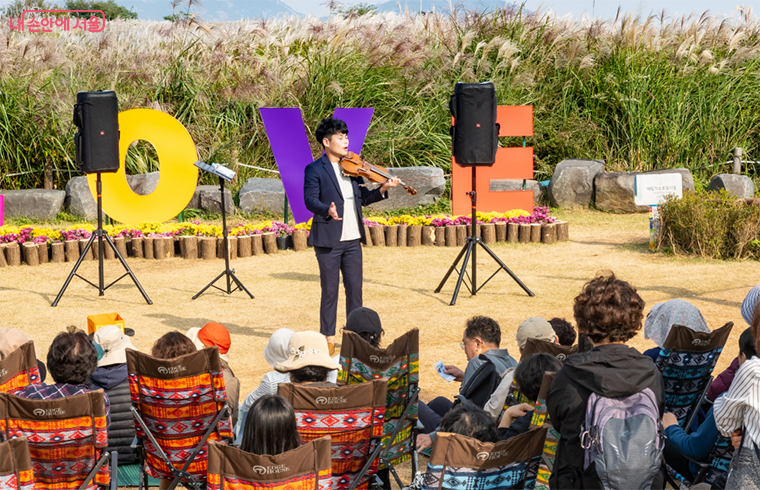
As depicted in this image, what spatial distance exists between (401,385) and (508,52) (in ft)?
39.0

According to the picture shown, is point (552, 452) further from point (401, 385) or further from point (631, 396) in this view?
point (401, 385)

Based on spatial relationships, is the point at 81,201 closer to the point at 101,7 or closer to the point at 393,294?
the point at 393,294

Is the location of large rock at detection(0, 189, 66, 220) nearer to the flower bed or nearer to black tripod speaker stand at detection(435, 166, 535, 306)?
the flower bed

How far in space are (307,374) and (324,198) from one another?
2.72 meters

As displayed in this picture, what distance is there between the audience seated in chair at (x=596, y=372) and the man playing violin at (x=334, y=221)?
129 inches

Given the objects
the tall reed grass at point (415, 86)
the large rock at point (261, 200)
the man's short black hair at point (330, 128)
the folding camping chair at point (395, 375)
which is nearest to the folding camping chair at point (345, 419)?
the folding camping chair at point (395, 375)

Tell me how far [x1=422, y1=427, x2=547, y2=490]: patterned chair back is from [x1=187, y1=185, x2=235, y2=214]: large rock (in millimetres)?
10261

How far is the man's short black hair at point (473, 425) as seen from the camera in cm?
263

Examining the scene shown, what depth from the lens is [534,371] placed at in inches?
121

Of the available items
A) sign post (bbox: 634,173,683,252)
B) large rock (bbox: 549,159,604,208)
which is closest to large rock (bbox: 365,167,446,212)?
large rock (bbox: 549,159,604,208)

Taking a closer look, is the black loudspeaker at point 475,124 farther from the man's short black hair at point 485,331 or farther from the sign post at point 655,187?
the man's short black hair at point 485,331

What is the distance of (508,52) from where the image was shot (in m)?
14.4

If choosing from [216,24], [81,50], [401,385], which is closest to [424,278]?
[401,385]

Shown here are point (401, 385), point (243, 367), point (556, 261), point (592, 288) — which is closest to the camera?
point (592, 288)
